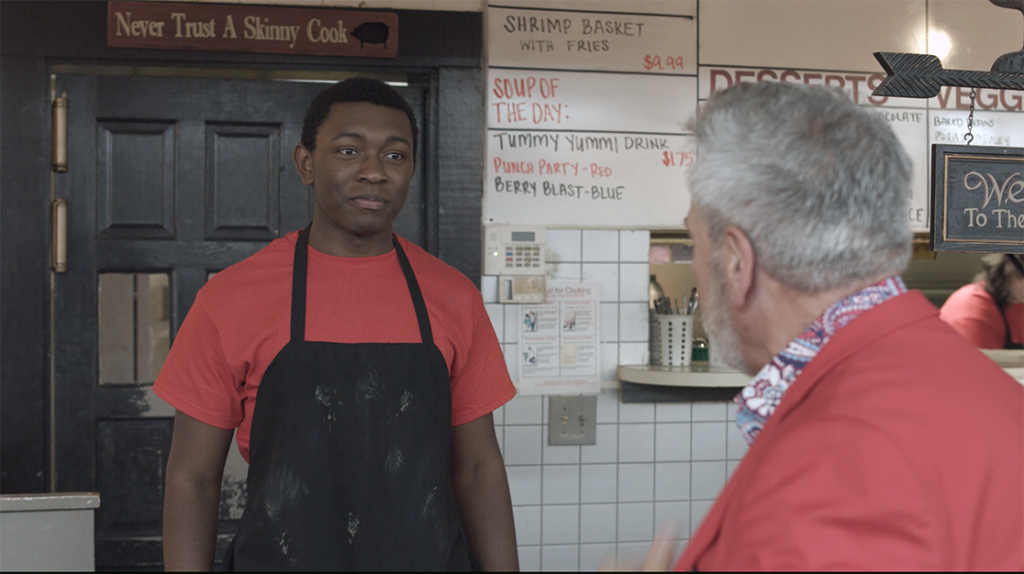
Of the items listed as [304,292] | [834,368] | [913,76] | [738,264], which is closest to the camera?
[834,368]

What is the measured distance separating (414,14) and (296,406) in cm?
175

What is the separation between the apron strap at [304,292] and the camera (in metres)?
1.58

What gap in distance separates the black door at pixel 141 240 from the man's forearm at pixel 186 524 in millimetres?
1355

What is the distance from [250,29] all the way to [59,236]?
963 millimetres

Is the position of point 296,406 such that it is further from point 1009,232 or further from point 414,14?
point 1009,232

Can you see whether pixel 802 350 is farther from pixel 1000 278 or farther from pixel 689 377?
pixel 1000 278

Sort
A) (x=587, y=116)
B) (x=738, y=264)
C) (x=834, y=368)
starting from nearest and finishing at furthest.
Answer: (x=834, y=368), (x=738, y=264), (x=587, y=116)

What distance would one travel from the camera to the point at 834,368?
89cm

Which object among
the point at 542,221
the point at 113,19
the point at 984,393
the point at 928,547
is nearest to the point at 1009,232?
the point at 542,221

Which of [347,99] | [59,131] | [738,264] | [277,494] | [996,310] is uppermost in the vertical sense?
[59,131]

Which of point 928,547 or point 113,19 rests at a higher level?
point 113,19

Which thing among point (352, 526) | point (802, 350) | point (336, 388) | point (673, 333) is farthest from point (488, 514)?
point (673, 333)

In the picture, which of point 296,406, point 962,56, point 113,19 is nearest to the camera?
point 296,406

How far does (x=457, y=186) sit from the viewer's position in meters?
2.83
